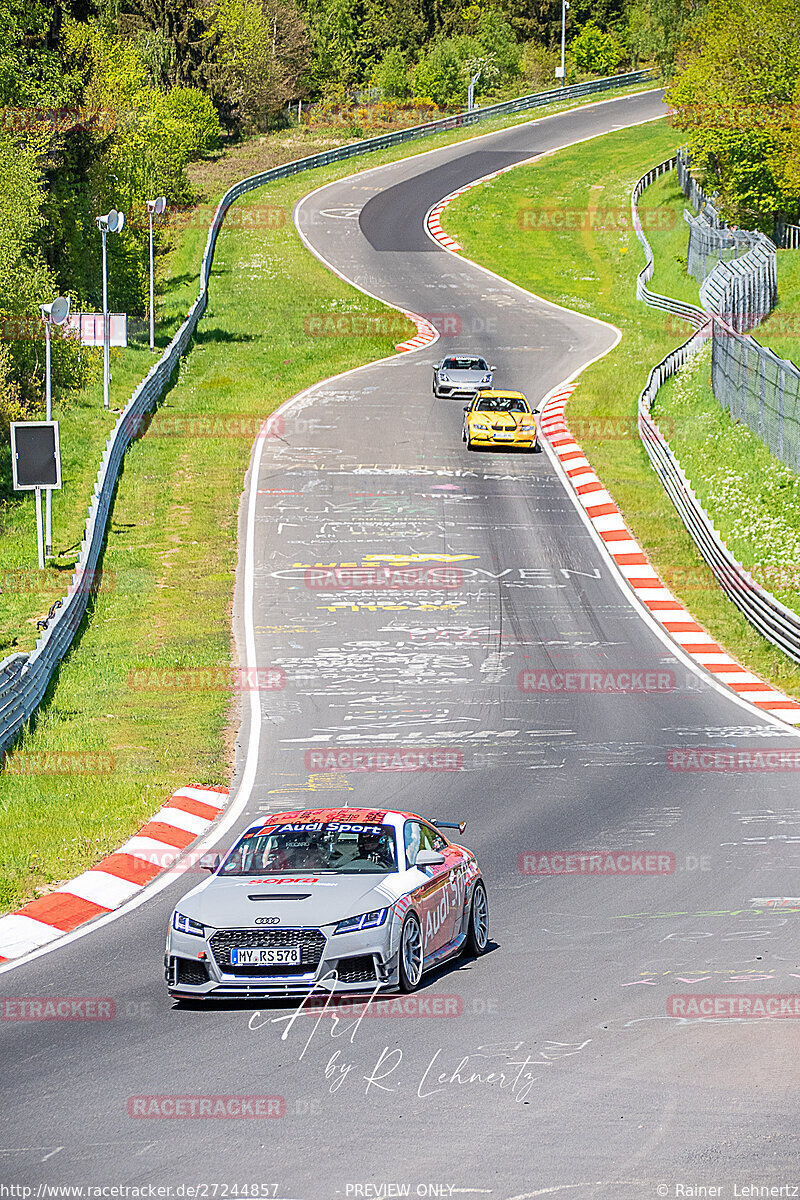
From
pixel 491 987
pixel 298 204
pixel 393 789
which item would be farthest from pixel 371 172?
pixel 491 987

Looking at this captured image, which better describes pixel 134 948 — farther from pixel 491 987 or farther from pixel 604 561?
pixel 604 561

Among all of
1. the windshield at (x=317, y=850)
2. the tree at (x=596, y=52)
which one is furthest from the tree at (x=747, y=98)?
the tree at (x=596, y=52)

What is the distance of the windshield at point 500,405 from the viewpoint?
4147cm
